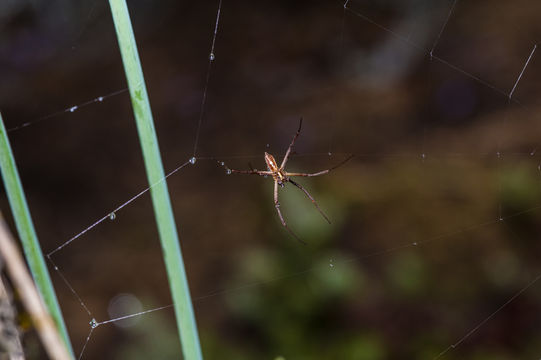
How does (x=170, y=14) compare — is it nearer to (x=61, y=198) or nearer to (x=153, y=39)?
(x=153, y=39)

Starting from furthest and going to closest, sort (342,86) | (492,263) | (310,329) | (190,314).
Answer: (342,86)
(492,263)
(310,329)
(190,314)

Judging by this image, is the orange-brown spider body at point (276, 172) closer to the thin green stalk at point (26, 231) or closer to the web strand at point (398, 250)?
the web strand at point (398, 250)

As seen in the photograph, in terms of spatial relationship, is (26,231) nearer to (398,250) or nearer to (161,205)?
(161,205)

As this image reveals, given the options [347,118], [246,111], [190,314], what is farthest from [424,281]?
[246,111]

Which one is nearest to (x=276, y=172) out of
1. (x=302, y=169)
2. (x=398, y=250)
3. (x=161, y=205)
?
(x=161, y=205)

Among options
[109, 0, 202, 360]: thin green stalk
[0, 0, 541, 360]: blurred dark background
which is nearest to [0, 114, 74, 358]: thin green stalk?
[109, 0, 202, 360]: thin green stalk

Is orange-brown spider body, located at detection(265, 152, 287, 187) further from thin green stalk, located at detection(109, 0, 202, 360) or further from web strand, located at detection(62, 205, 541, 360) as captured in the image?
thin green stalk, located at detection(109, 0, 202, 360)

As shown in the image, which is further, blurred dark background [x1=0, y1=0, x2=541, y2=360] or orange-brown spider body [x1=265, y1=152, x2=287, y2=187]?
blurred dark background [x1=0, y1=0, x2=541, y2=360]

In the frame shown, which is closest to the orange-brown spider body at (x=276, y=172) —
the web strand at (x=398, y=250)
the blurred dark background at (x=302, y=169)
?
the web strand at (x=398, y=250)

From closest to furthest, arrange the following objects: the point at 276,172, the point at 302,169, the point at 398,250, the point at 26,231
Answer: the point at 26,231 → the point at 276,172 → the point at 398,250 → the point at 302,169
